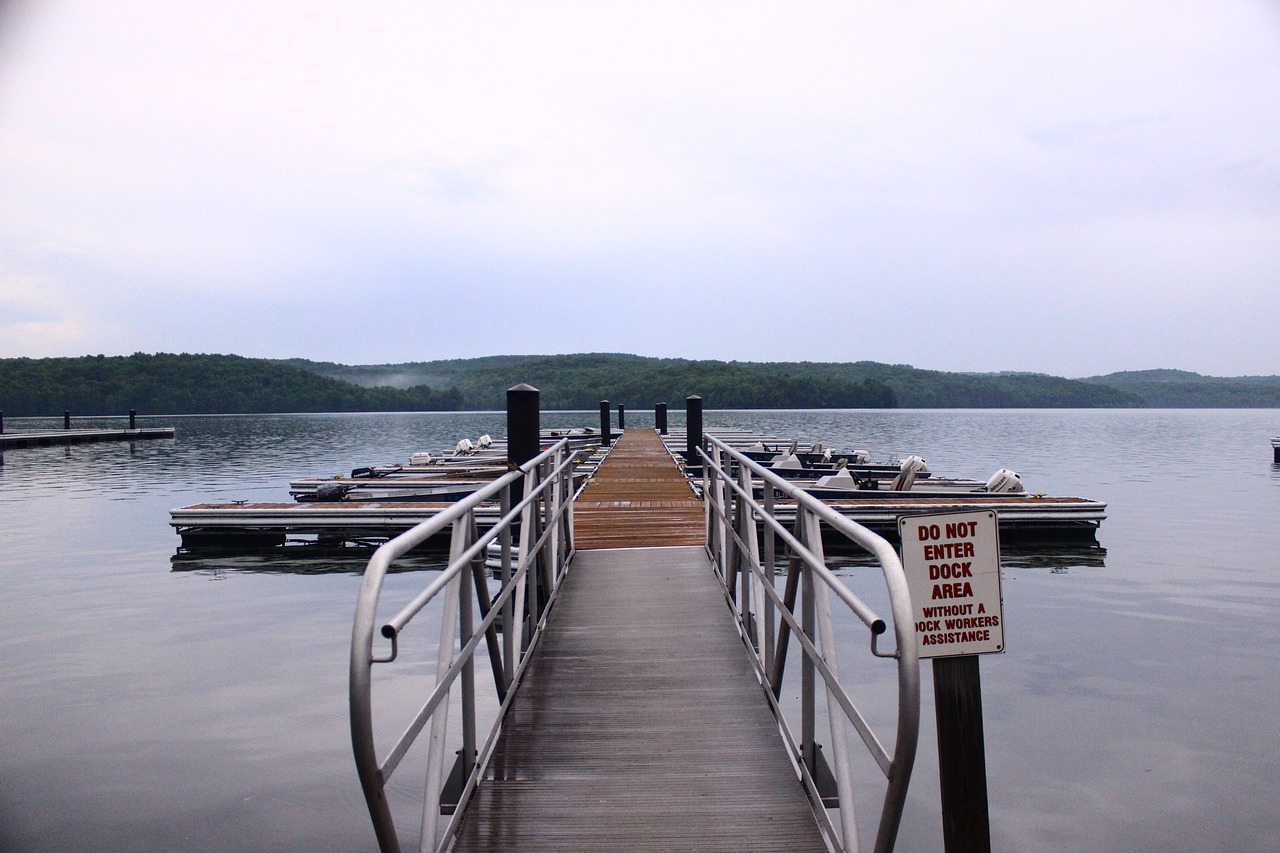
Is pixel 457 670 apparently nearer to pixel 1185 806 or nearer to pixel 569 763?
pixel 569 763

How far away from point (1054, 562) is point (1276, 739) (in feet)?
22.5

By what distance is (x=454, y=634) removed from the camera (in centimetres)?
301

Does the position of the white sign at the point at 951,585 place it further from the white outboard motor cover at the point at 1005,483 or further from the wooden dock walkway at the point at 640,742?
the white outboard motor cover at the point at 1005,483

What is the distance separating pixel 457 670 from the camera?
2939 millimetres

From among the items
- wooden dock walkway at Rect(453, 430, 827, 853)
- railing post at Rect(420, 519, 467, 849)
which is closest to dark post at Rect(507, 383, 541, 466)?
wooden dock walkway at Rect(453, 430, 827, 853)

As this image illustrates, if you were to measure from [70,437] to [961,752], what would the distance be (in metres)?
49.7

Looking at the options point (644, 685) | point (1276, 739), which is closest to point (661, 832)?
point (644, 685)

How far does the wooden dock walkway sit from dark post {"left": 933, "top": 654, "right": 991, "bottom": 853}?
524 millimetres

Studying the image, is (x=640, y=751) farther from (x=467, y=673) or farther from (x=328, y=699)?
(x=328, y=699)

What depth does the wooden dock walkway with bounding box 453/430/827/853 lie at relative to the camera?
3.04 m

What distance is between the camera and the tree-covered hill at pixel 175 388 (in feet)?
297

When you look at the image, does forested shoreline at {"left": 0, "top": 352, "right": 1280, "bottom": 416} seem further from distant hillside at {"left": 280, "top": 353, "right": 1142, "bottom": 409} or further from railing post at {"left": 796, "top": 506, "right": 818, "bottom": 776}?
railing post at {"left": 796, "top": 506, "right": 818, "bottom": 776}

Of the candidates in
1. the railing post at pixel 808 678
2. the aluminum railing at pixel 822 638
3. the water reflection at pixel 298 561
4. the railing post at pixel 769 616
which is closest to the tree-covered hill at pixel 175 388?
the water reflection at pixel 298 561

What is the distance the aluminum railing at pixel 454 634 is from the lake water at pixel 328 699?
5.66 feet
